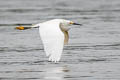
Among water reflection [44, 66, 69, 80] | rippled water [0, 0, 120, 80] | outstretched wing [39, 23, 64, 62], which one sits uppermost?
outstretched wing [39, 23, 64, 62]

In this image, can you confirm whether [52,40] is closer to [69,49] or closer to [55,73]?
[55,73]

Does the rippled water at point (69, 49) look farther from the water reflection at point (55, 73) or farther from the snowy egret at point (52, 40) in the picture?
the snowy egret at point (52, 40)

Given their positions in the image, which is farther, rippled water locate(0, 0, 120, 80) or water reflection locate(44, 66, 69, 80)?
rippled water locate(0, 0, 120, 80)

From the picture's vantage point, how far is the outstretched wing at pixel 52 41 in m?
9.77

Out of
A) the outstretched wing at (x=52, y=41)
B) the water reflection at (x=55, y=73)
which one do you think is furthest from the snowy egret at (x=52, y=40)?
the water reflection at (x=55, y=73)

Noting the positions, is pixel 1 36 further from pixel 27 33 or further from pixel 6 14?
pixel 6 14

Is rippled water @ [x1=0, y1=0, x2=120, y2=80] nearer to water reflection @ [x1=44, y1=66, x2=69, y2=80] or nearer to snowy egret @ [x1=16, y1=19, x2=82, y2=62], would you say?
water reflection @ [x1=44, y1=66, x2=69, y2=80]

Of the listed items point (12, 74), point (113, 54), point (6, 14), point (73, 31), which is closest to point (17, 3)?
point (6, 14)

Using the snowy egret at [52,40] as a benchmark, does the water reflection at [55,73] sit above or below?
below

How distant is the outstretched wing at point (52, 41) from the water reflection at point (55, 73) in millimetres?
336

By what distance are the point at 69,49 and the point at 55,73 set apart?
128 inches

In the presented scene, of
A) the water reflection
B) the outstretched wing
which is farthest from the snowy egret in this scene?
the water reflection

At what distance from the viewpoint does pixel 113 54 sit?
1241cm

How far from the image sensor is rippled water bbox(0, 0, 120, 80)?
401 inches
